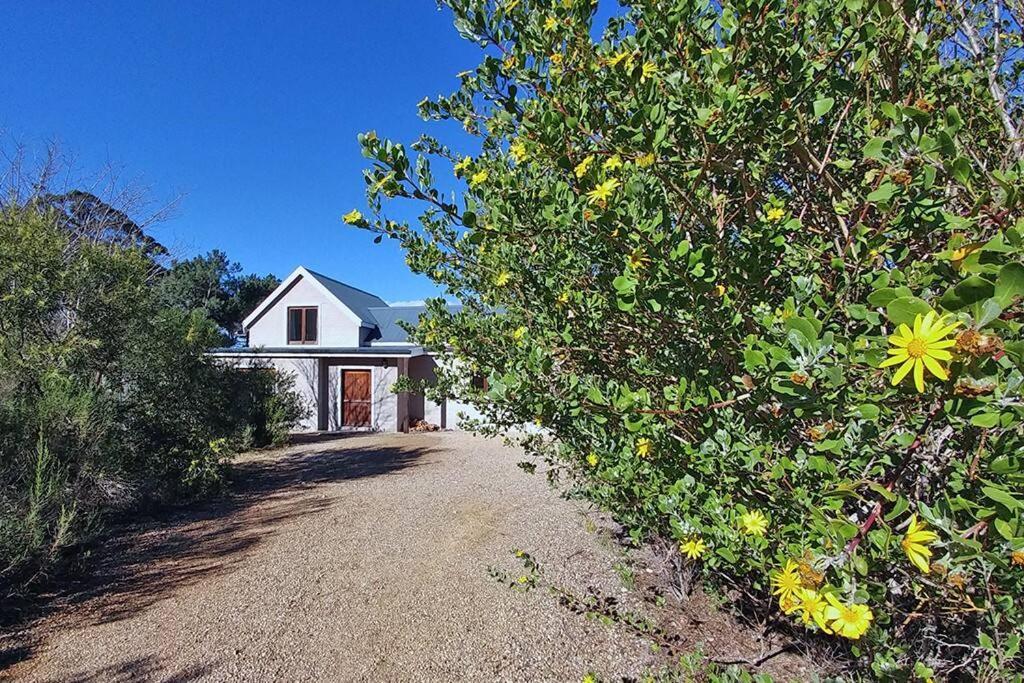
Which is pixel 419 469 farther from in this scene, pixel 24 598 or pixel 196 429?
pixel 24 598

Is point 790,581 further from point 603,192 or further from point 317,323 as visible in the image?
point 317,323

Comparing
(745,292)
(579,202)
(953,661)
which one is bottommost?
(953,661)

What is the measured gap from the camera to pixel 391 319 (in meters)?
17.6

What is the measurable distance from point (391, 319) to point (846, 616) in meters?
17.3

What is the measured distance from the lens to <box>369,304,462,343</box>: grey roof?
639 inches

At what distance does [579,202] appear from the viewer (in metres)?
1.56

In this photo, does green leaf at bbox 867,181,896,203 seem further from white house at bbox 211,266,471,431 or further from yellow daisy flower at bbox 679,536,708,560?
white house at bbox 211,266,471,431

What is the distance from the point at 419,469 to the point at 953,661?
864 centimetres

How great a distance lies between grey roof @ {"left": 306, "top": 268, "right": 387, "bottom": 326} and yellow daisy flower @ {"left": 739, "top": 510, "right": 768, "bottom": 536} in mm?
15503

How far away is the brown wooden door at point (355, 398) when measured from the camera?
52.2ft

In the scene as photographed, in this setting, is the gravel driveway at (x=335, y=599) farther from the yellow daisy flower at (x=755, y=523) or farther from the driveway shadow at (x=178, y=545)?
the yellow daisy flower at (x=755, y=523)

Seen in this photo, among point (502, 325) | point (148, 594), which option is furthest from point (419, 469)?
point (502, 325)

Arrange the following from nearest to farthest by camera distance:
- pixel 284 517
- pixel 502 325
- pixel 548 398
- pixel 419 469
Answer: pixel 548 398 → pixel 502 325 → pixel 284 517 → pixel 419 469

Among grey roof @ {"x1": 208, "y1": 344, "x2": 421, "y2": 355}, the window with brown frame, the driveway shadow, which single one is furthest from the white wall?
the driveway shadow
